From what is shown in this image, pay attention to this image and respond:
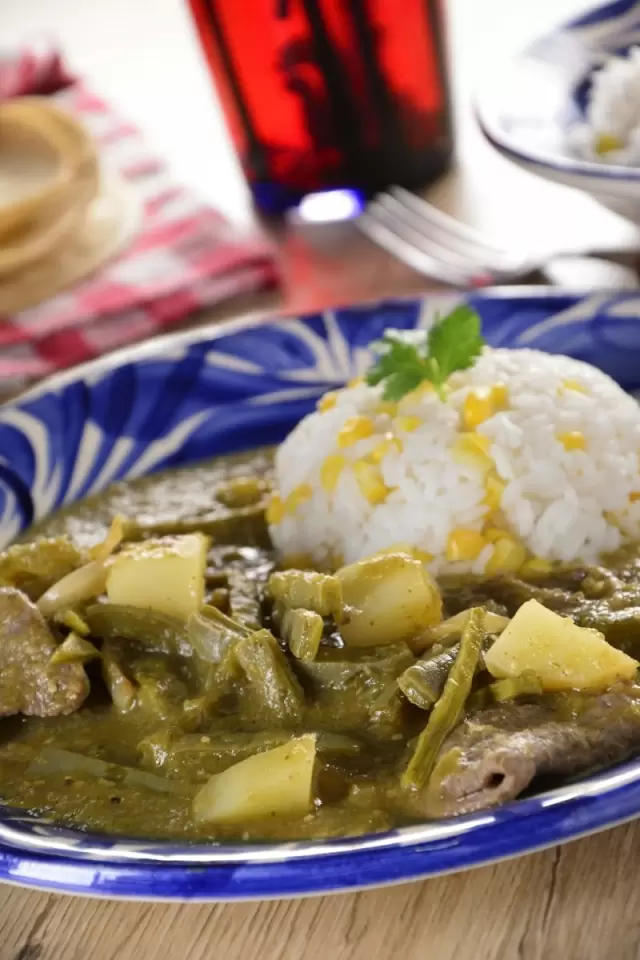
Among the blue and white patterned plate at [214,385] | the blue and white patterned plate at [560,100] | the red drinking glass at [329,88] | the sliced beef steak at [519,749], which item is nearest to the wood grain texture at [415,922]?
the sliced beef steak at [519,749]

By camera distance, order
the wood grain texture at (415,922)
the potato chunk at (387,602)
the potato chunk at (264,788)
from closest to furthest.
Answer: the wood grain texture at (415,922) → the potato chunk at (264,788) → the potato chunk at (387,602)

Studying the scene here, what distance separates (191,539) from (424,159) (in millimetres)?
2382

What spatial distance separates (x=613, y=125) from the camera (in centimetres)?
333

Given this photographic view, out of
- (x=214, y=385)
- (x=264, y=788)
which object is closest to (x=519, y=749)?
(x=264, y=788)

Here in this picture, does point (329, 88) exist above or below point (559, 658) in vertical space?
above

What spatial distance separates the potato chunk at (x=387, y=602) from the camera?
78.8 inches

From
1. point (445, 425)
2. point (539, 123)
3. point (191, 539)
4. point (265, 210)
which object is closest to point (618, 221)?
point (539, 123)

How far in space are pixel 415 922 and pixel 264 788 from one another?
0.91 ft

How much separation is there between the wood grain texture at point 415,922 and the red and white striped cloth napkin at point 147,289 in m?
2.08

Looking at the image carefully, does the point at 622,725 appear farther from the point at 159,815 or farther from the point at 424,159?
the point at 424,159

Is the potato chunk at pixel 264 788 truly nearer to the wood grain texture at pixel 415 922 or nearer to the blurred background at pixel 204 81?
the wood grain texture at pixel 415 922

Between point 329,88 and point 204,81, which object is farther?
point 204,81

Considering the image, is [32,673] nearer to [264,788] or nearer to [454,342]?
[264,788]

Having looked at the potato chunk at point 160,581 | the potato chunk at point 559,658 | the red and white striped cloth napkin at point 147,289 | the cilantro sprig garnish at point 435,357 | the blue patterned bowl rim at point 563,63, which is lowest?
the red and white striped cloth napkin at point 147,289
